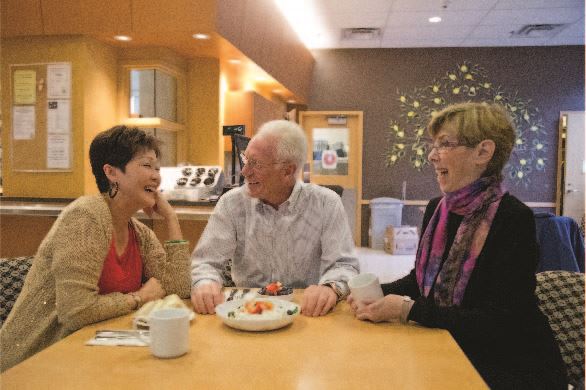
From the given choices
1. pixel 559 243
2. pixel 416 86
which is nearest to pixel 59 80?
pixel 559 243

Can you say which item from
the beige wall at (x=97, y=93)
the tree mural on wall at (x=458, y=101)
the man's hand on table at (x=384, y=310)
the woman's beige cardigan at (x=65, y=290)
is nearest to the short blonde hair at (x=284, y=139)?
the woman's beige cardigan at (x=65, y=290)

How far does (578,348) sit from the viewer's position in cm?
149

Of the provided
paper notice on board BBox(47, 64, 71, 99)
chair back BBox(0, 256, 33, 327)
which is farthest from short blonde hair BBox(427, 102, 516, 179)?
paper notice on board BBox(47, 64, 71, 99)

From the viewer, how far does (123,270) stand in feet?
5.38

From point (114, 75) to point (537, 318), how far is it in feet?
12.3

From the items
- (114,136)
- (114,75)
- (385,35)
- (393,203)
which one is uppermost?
(385,35)

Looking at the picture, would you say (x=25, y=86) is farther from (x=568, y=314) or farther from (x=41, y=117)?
(x=568, y=314)

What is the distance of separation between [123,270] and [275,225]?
59 centimetres

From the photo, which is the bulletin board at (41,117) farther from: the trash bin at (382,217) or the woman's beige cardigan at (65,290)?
the trash bin at (382,217)

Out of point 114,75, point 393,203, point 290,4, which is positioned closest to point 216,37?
point 114,75

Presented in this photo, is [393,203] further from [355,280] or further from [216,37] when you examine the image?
[355,280]

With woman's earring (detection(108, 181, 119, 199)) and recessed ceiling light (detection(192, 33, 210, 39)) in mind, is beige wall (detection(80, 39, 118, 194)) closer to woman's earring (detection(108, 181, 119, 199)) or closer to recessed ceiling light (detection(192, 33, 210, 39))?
recessed ceiling light (detection(192, 33, 210, 39))

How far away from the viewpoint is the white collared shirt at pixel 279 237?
1949 mm

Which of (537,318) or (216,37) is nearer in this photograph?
(537,318)
